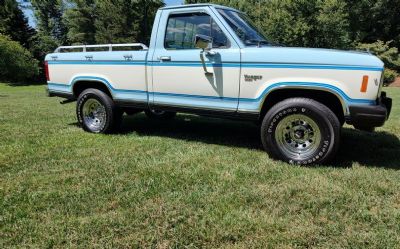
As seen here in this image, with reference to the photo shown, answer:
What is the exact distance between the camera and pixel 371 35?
4253 centimetres

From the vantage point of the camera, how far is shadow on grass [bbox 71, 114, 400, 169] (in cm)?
539

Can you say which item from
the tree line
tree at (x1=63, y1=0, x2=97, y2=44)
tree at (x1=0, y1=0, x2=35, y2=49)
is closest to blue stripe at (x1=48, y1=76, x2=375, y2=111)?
the tree line

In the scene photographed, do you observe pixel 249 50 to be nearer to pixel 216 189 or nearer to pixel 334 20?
pixel 216 189

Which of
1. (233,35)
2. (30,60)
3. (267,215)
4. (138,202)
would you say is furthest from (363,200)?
(30,60)

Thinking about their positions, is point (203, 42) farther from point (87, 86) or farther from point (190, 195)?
point (87, 86)

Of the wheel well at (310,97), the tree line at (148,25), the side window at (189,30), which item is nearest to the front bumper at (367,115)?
the wheel well at (310,97)

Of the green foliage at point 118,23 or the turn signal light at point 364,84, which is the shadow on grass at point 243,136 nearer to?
the turn signal light at point 364,84

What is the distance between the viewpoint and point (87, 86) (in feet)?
23.6

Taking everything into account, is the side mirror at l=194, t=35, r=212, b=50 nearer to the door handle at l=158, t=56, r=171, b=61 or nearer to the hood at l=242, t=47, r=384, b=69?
the hood at l=242, t=47, r=384, b=69

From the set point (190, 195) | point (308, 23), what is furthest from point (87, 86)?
Result: point (308, 23)

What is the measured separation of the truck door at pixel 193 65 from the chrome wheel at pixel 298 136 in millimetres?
790

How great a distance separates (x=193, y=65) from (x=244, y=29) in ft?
3.10

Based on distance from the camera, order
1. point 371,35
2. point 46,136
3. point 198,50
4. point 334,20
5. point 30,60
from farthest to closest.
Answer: point 371,35 < point 30,60 < point 334,20 < point 46,136 < point 198,50

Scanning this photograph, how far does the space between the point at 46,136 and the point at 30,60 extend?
3571 cm
